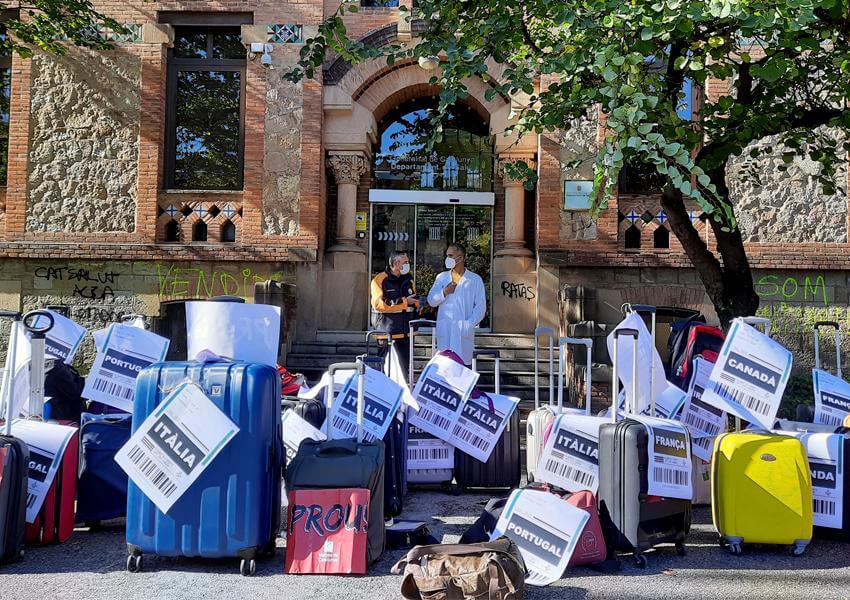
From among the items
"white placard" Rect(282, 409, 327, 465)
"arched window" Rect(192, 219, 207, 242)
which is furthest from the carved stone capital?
"white placard" Rect(282, 409, 327, 465)

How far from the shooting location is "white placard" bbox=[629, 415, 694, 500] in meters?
5.13

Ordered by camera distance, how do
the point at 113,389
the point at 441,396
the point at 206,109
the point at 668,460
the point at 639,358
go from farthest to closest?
the point at 206,109 < the point at 441,396 < the point at 113,389 < the point at 639,358 < the point at 668,460

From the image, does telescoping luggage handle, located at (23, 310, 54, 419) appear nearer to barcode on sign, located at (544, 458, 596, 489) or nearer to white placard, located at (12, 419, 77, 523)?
white placard, located at (12, 419, 77, 523)

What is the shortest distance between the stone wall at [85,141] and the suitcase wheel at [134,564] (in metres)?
9.67

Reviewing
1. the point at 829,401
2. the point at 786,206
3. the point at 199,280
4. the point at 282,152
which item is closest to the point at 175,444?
the point at 829,401

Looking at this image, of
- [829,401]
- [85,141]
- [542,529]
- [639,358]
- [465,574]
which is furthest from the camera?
[85,141]

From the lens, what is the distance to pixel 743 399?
19.0 feet

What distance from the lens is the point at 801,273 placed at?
1296 centimetres

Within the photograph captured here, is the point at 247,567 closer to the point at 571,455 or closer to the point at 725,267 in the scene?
the point at 571,455

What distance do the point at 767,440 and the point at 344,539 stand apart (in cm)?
292

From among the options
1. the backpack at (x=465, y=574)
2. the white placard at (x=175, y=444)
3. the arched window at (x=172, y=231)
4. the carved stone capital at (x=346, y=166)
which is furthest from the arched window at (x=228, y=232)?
the backpack at (x=465, y=574)

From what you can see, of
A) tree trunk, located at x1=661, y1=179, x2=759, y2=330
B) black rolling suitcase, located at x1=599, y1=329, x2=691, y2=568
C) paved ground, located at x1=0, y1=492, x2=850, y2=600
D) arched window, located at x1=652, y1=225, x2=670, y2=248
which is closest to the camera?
paved ground, located at x1=0, y1=492, x2=850, y2=600

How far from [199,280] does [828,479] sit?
33.7 feet

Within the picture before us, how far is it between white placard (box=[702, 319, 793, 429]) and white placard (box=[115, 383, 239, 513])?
3479mm
